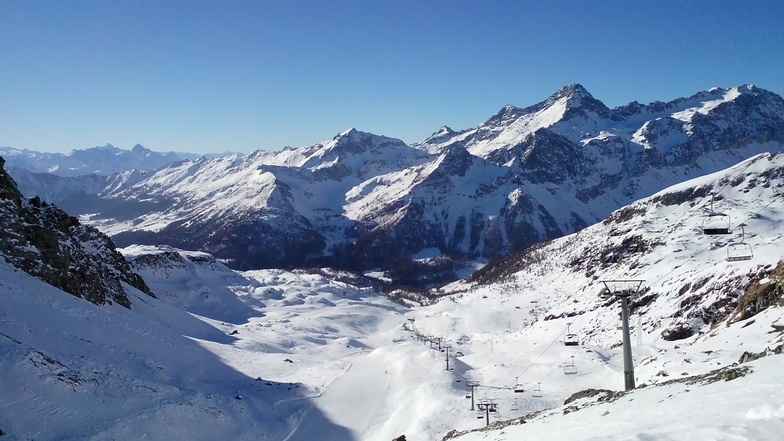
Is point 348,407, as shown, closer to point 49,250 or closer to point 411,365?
point 411,365

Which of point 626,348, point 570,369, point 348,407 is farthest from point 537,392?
point 626,348

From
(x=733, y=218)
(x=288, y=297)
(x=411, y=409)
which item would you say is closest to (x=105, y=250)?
(x=411, y=409)

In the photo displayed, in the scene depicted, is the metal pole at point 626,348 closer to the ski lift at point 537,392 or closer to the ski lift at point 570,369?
the ski lift at point 537,392

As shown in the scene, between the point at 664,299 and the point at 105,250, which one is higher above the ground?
the point at 105,250

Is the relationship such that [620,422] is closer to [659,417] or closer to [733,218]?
[659,417]

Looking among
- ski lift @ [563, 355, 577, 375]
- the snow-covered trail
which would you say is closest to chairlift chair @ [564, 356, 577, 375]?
ski lift @ [563, 355, 577, 375]

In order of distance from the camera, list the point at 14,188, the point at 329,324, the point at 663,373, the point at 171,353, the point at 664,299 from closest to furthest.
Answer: the point at 663,373 < the point at 171,353 < the point at 14,188 < the point at 664,299 < the point at 329,324

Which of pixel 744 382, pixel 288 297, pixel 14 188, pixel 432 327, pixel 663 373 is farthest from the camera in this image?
pixel 288 297

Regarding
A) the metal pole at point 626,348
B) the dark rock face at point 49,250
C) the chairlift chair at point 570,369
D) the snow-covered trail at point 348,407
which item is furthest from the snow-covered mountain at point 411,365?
the dark rock face at point 49,250
